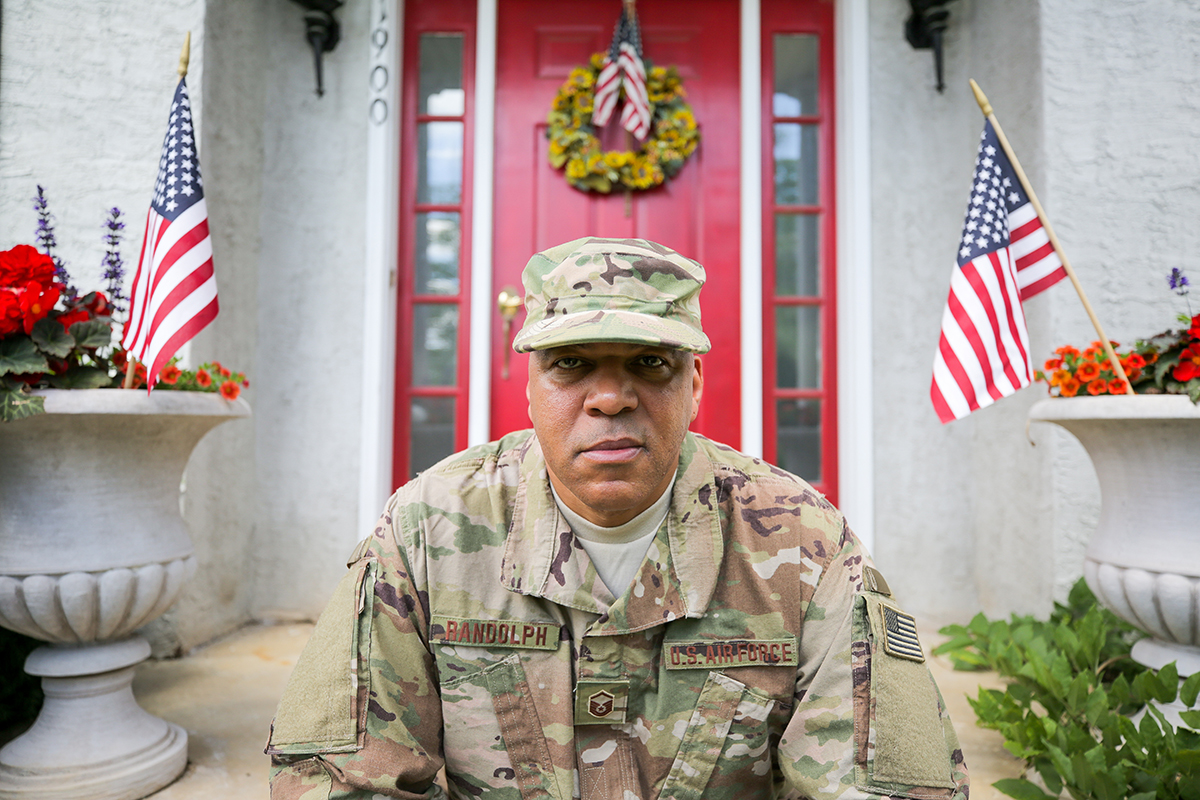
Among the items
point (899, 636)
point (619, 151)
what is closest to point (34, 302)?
point (899, 636)

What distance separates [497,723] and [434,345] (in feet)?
7.09

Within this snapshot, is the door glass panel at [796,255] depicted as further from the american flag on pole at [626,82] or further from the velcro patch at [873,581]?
the velcro patch at [873,581]

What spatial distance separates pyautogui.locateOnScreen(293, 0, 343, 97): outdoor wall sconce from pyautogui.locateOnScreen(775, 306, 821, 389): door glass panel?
2.11 m

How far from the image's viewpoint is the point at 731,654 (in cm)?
104

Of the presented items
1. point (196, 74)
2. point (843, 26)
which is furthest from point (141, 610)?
point (843, 26)

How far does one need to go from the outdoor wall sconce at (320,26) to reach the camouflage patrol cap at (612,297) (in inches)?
92.6

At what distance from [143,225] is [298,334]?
0.65 meters

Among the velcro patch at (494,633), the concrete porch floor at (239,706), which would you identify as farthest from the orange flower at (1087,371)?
the velcro patch at (494,633)

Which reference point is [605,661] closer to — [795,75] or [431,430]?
[431,430]

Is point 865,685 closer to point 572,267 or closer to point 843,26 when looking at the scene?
point 572,267

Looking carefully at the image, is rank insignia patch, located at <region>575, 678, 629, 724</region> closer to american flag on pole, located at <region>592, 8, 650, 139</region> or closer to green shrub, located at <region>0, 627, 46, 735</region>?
green shrub, located at <region>0, 627, 46, 735</region>

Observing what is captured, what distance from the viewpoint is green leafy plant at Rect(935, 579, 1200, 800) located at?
52.2 inches

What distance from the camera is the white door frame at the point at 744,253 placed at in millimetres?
2836

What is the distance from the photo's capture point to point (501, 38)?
9.75ft
